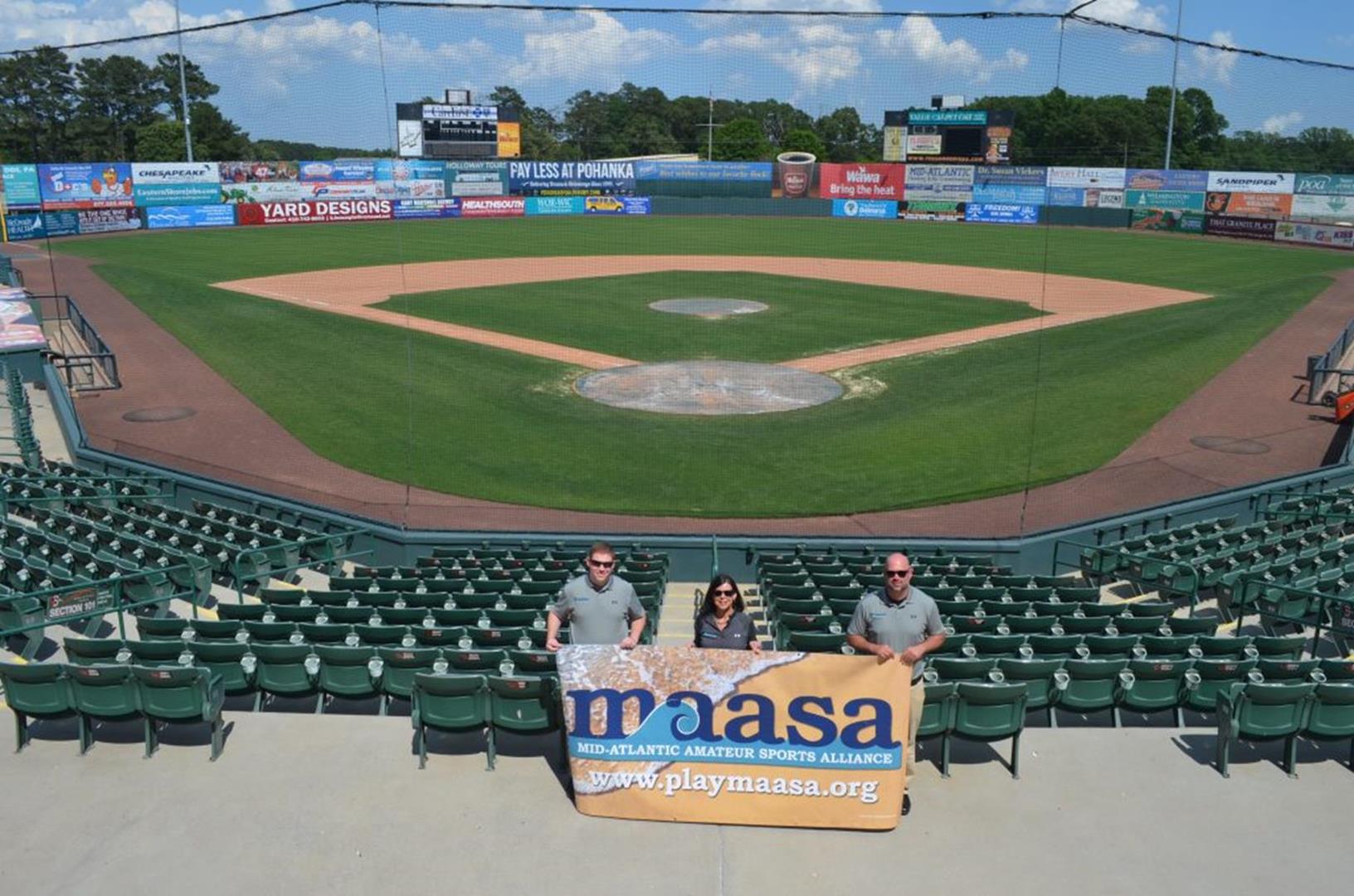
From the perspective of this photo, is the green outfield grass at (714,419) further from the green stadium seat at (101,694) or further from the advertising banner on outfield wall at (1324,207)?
the advertising banner on outfield wall at (1324,207)

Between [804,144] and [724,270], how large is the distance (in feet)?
139

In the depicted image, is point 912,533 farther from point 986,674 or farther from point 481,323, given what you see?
point 481,323

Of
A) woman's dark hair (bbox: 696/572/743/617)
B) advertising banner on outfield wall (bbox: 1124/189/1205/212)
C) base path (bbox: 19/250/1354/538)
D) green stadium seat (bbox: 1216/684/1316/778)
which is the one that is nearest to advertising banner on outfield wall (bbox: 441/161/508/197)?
advertising banner on outfield wall (bbox: 1124/189/1205/212)

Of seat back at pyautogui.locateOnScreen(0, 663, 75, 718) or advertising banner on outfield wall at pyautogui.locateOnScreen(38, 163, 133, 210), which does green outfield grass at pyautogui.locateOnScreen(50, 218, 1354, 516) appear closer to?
seat back at pyautogui.locateOnScreen(0, 663, 75, 718)

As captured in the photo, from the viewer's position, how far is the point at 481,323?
3494 cm

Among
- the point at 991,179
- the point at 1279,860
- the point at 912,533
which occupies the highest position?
the point at 991,179

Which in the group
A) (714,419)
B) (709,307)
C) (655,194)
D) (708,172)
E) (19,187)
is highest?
(708,172)

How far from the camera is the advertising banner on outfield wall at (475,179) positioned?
7475 centimetres

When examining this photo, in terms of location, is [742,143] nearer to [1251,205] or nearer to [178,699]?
[1251,205]

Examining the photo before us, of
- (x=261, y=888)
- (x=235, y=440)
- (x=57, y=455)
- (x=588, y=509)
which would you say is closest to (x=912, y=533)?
(x=588, y=509)

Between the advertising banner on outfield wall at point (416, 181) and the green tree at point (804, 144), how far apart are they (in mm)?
26481

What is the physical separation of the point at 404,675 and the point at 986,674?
14.7ft

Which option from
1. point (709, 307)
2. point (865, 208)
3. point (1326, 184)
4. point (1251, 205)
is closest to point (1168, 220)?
point (1251, 205)

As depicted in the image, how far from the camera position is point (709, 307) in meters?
38.5
